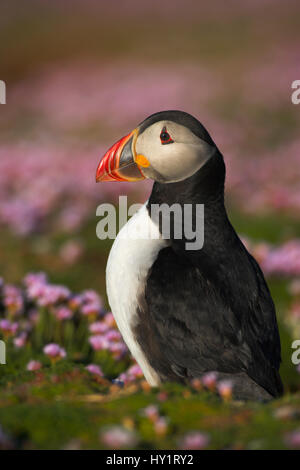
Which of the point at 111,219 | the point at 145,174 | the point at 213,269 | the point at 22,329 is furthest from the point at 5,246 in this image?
the point at 213,269

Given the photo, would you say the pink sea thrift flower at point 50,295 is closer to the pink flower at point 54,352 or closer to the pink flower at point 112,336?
the pink flower at point 112,336

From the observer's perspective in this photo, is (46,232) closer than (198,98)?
Yes

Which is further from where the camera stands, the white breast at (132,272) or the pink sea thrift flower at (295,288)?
the pink sea thrift flower at (295,288)

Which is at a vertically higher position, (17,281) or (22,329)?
(17,281)

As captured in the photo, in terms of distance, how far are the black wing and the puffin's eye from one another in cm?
76

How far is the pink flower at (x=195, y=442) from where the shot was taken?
2.62 m

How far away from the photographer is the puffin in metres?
3.72

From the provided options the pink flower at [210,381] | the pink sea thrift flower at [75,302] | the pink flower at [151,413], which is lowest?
the pink flower at [151,413]

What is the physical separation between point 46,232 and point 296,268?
403 cm

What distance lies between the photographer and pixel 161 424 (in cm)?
277

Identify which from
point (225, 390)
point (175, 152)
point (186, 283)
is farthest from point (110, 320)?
point (225, 390)

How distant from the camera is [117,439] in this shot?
2627 mm

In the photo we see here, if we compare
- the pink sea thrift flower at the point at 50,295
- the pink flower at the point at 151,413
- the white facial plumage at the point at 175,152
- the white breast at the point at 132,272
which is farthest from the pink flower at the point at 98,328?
the pink flower at the point at 151,413
